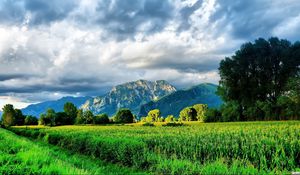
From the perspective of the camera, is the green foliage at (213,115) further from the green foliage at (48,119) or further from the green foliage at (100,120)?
the green foliage at (48,119)

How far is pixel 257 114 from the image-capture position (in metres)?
58.5

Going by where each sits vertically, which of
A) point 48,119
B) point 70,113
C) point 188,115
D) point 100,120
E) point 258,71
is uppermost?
point 258,71

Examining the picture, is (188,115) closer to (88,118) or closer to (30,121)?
(88,118)

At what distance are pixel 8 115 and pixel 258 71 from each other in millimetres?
117644

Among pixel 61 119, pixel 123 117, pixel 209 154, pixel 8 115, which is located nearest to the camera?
pixel 209 154

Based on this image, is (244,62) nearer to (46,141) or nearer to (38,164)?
(46,141)

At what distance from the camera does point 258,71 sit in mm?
65562

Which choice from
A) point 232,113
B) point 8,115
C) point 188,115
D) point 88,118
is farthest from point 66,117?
point 232,113

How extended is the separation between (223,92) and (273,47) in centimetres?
1484

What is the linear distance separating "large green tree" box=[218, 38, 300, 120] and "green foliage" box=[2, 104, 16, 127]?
109m

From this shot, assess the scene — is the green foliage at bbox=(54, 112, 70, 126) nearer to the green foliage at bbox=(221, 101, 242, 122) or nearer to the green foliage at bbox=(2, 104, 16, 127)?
the green foliage at bbox=(2, 104, 16, 127)

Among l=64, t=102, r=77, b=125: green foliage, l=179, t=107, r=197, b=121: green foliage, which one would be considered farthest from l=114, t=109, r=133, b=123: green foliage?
l=179, t=107, r=197, b=121: green foliage

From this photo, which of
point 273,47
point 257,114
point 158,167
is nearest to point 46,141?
point 158,167

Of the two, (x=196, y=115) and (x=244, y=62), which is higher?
(x=244, y=62)
